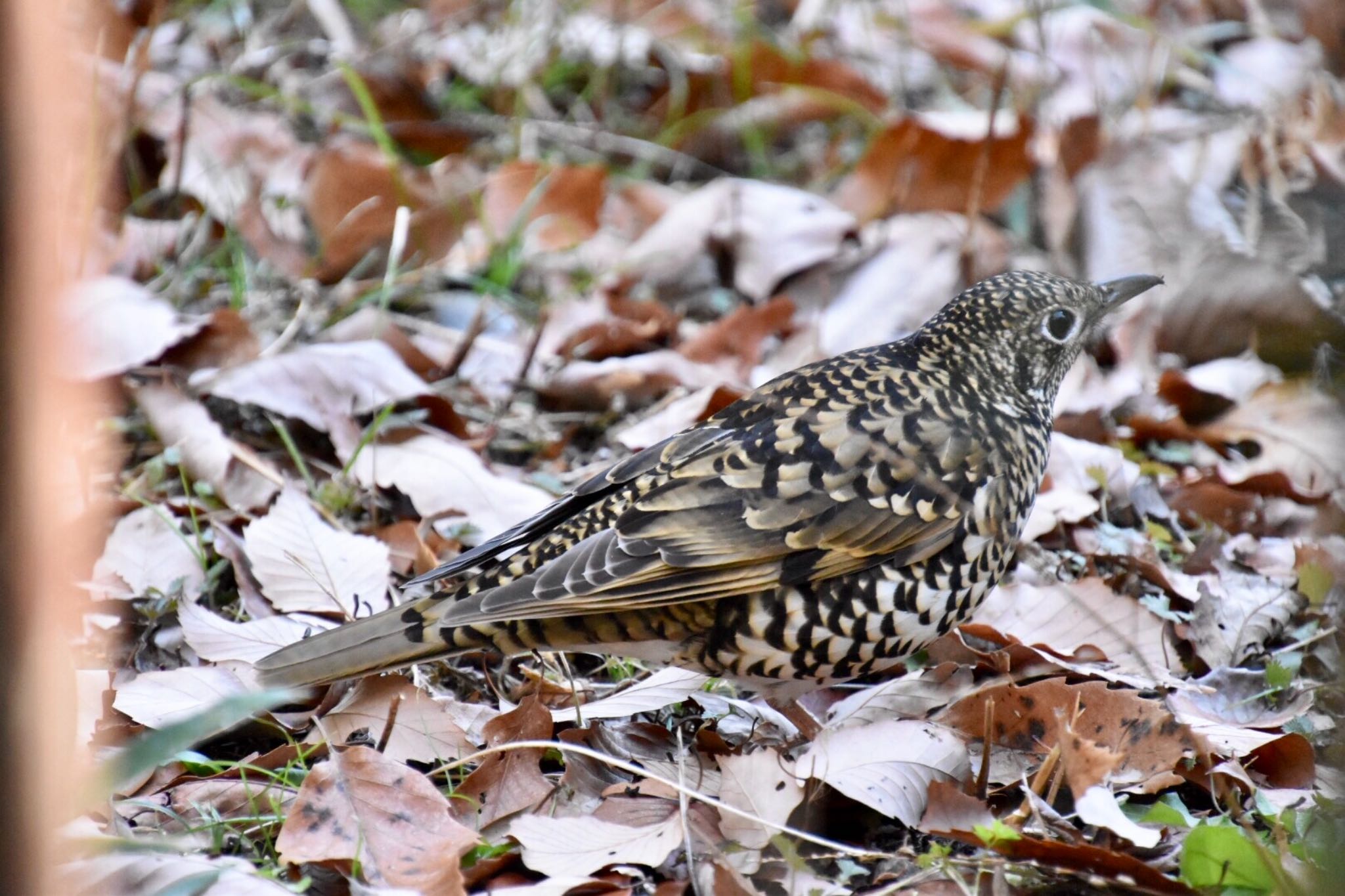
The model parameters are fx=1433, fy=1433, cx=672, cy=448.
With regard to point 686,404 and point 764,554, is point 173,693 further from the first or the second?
point 686,404

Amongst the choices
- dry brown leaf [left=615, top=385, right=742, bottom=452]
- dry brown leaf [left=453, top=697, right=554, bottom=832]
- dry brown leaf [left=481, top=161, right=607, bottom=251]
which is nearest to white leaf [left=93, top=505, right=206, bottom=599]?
dry brown leaf [left=453, top=697, right=554, bottom=832]

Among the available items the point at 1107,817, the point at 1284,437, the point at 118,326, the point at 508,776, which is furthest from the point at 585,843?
the point at 1284,437

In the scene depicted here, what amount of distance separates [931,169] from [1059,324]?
231 cm

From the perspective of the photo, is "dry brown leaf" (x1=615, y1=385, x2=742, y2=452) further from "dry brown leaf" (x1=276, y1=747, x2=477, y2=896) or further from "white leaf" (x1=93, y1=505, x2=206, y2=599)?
"dry brown leaf" (x1=276, y1=747, x2=477, y2=896)

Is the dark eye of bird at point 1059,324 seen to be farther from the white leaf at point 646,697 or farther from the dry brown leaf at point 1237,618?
the white leaf at point 646,697

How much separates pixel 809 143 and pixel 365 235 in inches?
100

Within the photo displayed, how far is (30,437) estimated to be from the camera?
1.17m

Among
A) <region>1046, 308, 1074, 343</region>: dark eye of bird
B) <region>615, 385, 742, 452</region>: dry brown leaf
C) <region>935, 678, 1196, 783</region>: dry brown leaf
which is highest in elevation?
<region>1046, 308, 1074, 343</region>: dark eye of bird

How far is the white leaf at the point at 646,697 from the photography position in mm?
3367

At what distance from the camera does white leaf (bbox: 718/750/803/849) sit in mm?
2910

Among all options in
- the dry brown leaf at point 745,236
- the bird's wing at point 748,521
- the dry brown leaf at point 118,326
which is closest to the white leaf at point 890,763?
the bird's wing at point 748,521

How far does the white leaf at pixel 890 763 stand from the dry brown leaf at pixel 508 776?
0.57 m

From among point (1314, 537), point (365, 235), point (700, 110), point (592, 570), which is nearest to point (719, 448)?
point (592, 570)

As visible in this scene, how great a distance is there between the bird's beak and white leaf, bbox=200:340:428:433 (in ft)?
6.70
